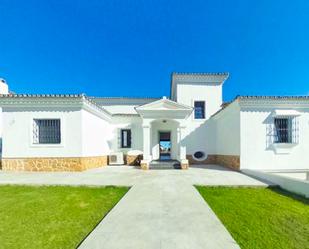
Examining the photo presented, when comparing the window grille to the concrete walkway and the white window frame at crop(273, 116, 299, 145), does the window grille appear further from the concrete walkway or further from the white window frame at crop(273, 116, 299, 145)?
the concrete walkway

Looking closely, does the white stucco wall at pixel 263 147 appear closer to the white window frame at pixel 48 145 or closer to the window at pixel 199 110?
the window at pixel 199 110

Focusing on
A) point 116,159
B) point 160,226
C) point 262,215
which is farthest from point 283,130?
point 116,159

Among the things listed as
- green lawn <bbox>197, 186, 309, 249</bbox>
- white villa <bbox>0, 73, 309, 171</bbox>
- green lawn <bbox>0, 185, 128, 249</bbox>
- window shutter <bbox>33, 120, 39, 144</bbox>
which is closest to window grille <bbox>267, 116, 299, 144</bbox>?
white villa <bbox>0, 73, 309, 171</bbox>

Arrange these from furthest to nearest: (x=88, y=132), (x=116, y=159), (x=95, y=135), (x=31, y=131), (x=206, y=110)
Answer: (x=206, y=110) → (x=116, y=159) → (x=95, y=135) → (x=88, y=132) → (x=31, y=131)

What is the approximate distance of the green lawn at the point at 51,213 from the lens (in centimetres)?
325

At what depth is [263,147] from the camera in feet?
33.1

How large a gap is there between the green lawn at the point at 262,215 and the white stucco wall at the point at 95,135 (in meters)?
7.66

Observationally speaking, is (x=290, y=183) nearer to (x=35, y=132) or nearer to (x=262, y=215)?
(x=262, y=215)

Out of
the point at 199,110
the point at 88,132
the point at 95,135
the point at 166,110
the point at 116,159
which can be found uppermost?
the point at 199,110

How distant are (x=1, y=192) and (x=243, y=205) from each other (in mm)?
7972

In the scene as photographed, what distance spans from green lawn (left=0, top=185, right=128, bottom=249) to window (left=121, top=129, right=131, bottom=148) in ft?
28.3

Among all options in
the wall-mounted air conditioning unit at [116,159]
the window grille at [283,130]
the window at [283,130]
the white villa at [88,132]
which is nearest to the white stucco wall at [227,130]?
the white villa at [88,132]

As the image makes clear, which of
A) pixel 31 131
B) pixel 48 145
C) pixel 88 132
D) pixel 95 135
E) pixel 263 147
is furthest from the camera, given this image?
pixel 95 135

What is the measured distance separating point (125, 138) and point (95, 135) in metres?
3.44
